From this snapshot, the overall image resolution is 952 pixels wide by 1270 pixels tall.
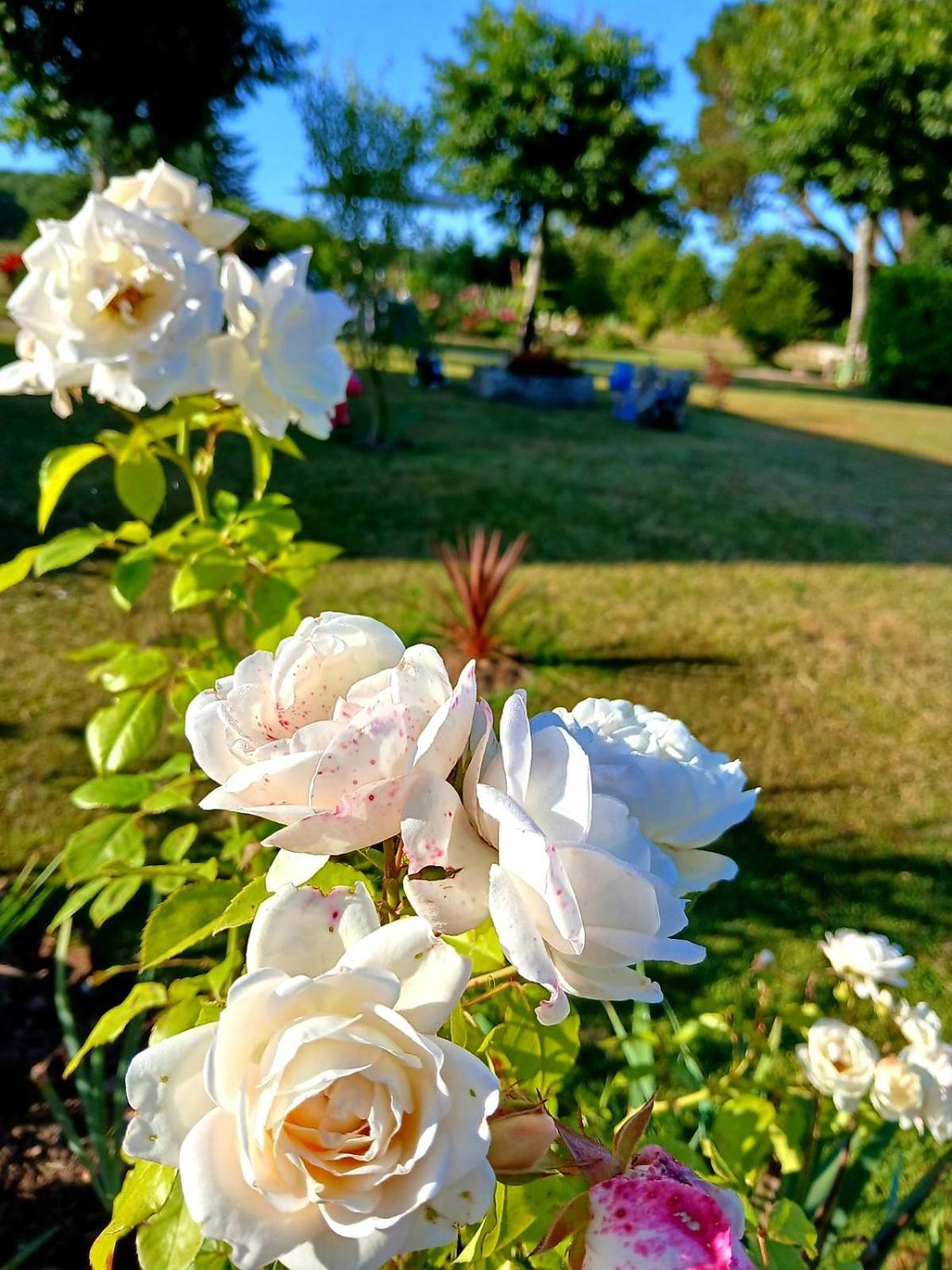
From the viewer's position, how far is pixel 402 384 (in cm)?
1073

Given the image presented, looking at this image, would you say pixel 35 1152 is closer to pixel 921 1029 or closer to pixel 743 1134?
pixel 743 1134

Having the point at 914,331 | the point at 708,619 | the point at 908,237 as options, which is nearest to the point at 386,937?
the point at 708,619

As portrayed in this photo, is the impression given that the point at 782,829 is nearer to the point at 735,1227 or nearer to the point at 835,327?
the point at 735,1227

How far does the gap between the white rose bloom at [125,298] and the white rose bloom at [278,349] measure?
0.06 metres

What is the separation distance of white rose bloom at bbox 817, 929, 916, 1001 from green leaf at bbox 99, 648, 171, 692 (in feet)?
3.59

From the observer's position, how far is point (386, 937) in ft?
1.41

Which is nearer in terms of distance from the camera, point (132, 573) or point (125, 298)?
point (125, 298)

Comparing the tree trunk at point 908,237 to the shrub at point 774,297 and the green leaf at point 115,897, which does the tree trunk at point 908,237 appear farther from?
the green leaf at point 115,897

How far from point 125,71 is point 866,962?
10.8 m

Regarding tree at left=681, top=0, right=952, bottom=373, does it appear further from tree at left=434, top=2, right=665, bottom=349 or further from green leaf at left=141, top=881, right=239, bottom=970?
green leaf at left=141, top=881, right=239, bottom=970

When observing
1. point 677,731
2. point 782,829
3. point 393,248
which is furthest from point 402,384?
point 677,731

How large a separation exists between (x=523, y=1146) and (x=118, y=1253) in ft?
3.93

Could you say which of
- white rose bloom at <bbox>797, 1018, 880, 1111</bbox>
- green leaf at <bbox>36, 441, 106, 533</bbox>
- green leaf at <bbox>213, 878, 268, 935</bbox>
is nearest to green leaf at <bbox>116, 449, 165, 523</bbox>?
green leaf at <bbox>36, 441, 106, 533</bbox>

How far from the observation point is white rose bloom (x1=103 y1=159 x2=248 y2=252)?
1.17 m
